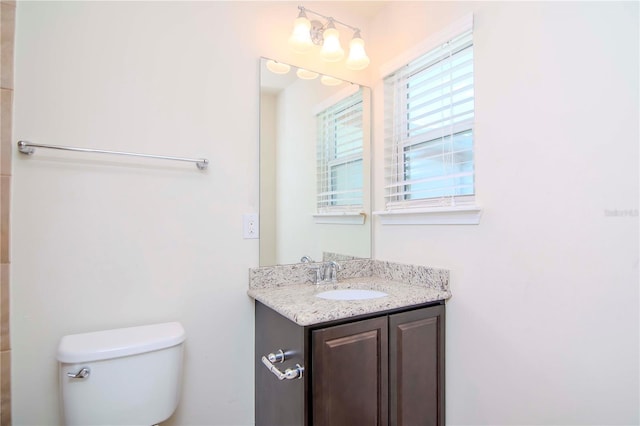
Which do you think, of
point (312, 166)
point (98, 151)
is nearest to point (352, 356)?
point (312, 166)

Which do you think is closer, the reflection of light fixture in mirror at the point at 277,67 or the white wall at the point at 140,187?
the white wall at the point at 140,187

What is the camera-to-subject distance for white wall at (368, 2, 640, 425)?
928 millimetres

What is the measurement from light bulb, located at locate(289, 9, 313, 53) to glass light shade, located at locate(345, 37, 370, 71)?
25cm

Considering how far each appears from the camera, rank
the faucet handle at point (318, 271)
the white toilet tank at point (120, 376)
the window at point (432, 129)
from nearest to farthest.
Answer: the white toilet tank at point (120, 376), the window at point (432, 129), the faucet handle at point (318, 271)

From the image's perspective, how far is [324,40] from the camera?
167cm

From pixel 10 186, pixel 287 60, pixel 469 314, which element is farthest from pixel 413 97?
pixel 10 186

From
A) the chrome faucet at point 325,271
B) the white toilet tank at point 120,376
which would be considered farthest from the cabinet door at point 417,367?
the white toilet tank at point 120,376

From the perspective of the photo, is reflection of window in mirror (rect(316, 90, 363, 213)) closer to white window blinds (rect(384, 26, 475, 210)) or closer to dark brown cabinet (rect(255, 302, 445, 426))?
white window blinds (rect(384, 26, 475, 210))

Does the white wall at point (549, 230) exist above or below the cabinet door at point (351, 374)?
above

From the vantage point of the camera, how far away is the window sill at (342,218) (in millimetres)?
1789

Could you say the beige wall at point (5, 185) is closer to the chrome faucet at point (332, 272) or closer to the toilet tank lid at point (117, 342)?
the toilet tank lid at point (117, 342)

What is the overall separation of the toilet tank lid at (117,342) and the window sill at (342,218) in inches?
35.3

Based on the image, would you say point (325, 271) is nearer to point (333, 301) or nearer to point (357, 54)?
point (333, 301)

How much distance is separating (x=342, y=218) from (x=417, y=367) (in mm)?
858
